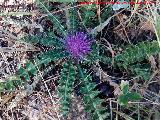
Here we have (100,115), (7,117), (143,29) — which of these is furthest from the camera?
(143,29)

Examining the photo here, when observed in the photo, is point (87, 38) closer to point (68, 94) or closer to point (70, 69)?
point (70, 69)

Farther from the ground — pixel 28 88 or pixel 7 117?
pixel 28 88

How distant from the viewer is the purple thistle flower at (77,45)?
2424 mm

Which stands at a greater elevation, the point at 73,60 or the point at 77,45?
the point at 77,45

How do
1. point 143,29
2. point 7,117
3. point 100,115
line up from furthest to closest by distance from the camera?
1. point 143,29
2. point 7,117
3. point 100,115

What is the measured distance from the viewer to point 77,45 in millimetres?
2434

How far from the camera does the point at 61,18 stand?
262 centimetres

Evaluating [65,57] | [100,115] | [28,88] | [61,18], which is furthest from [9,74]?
[100,115]

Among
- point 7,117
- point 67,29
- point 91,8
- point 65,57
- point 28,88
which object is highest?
point 91,8

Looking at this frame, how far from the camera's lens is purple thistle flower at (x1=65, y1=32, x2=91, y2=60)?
2424 mm

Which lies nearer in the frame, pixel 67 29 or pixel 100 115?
pixel 100 115

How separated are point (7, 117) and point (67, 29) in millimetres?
746

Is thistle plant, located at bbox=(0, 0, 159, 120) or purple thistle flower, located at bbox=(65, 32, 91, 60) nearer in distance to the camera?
thistle plant, located at bbox=(0, 0, 159, 120)

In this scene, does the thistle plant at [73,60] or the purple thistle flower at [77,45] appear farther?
the purple thistle flower at [77,45]
